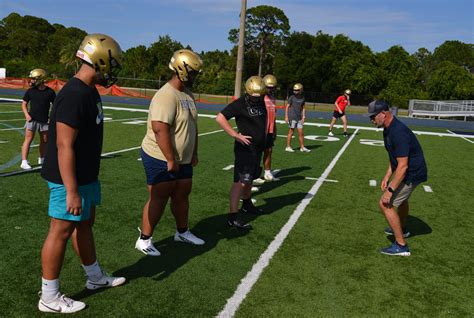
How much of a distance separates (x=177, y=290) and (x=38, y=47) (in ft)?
291

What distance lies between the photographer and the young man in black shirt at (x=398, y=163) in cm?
457

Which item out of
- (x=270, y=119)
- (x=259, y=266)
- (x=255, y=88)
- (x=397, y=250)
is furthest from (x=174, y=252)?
(x=270, y=119)

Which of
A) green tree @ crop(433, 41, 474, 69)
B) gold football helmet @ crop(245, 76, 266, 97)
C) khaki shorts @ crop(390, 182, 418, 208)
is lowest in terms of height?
khaki shorts @ crop(390, 182, 418, 208)

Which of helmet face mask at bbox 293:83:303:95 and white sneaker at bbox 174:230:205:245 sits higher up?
helmet face mask at bbox 293:83:303:95

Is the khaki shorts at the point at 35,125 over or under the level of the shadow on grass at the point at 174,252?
over

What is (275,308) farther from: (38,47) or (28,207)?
(38,47)

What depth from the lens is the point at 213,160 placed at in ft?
34.4

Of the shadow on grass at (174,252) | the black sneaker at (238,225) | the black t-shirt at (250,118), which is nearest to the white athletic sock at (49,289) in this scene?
the shadow on grass at (174,252)

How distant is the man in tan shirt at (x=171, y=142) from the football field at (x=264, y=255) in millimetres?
559

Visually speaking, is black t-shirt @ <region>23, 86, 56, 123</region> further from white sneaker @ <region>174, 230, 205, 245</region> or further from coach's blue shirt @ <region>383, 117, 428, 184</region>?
coach's blue shirt @ <region>383, 117, 428, 184</region>

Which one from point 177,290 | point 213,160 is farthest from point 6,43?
point 177,290

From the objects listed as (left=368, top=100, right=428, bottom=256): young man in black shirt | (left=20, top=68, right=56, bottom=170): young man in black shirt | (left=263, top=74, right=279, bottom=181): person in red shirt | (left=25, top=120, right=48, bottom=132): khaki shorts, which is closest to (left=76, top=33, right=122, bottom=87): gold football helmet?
(left=368, top=100, right=428, bottom=256): young man in black shirt

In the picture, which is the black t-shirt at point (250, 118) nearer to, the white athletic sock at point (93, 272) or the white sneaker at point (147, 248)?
the white sneaker at point (147, 248)

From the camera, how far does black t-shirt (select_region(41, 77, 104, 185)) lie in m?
2.90
